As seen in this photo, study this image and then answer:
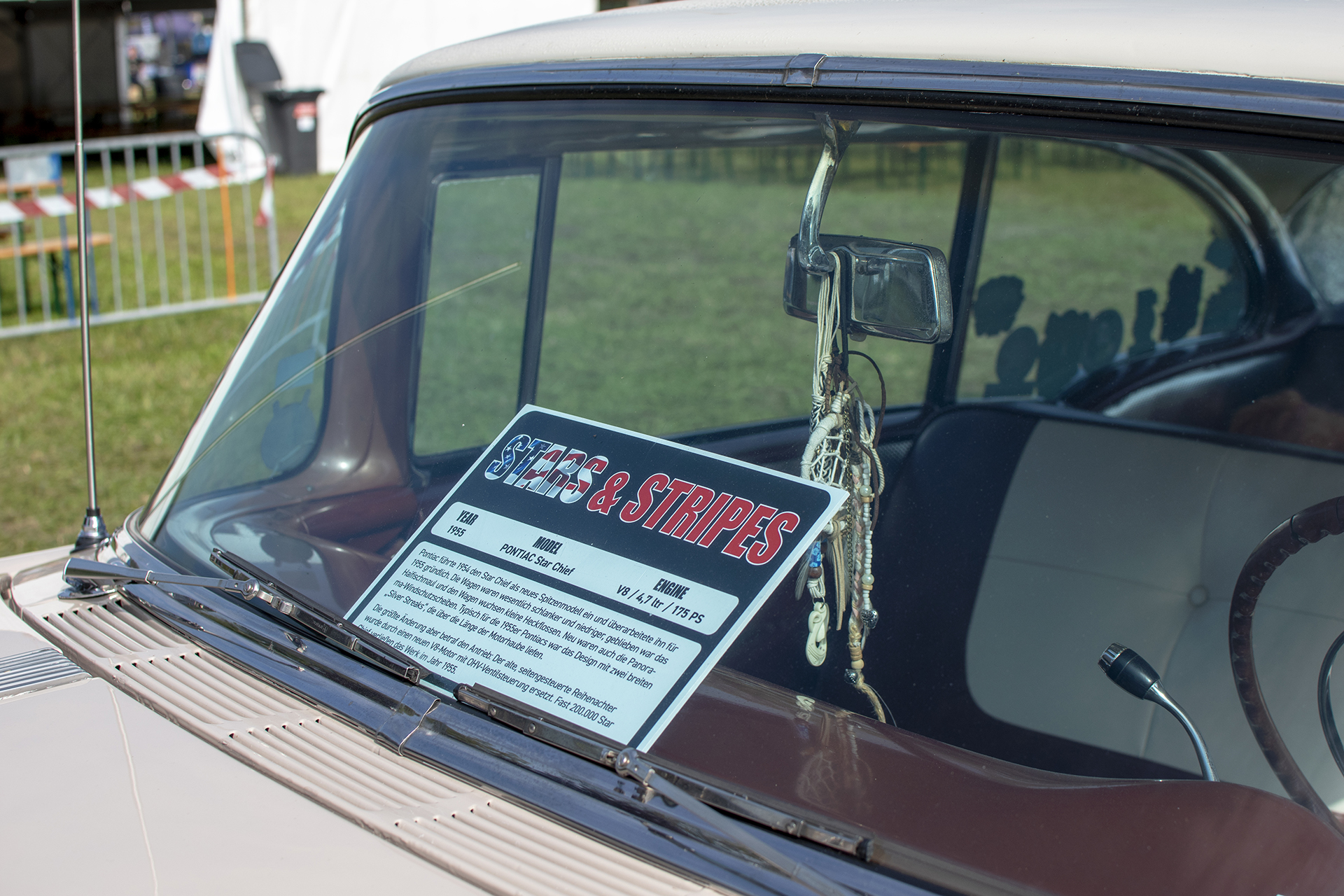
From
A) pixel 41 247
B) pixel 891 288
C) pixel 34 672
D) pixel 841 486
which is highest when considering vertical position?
A: pixel 891 288

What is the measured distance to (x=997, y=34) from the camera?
1.06 meters

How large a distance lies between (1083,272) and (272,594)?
8.87m

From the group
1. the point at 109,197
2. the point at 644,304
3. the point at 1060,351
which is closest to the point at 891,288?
the point at 1060,351

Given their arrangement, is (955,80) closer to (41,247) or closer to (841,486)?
(841,486)

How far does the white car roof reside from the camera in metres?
0.94

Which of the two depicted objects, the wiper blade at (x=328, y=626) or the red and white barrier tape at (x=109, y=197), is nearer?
the wiper blade at (x=328, y=626)

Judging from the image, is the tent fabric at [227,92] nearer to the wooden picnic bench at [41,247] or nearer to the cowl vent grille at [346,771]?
the wooden picnic bench at [41,247]

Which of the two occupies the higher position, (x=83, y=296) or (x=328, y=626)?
(x=83, y=296)

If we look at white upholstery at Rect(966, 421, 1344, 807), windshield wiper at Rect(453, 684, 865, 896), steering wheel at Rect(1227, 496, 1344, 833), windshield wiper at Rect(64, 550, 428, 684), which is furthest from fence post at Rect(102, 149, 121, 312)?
steering wheel at Rect(1227, 496, 1344, 833)

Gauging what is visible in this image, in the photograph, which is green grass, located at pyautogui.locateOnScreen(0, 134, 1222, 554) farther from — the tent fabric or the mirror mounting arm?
the tent fabric

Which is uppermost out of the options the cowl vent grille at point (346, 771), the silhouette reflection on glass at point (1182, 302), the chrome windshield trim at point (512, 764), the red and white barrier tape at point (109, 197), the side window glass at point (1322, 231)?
the side window glass at point (1322, 231)

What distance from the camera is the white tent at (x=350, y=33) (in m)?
12.6

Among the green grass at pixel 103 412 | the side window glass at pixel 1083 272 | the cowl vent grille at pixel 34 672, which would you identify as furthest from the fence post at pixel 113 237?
the cowl vent grille at pixel 34 672

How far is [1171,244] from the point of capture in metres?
9.73
